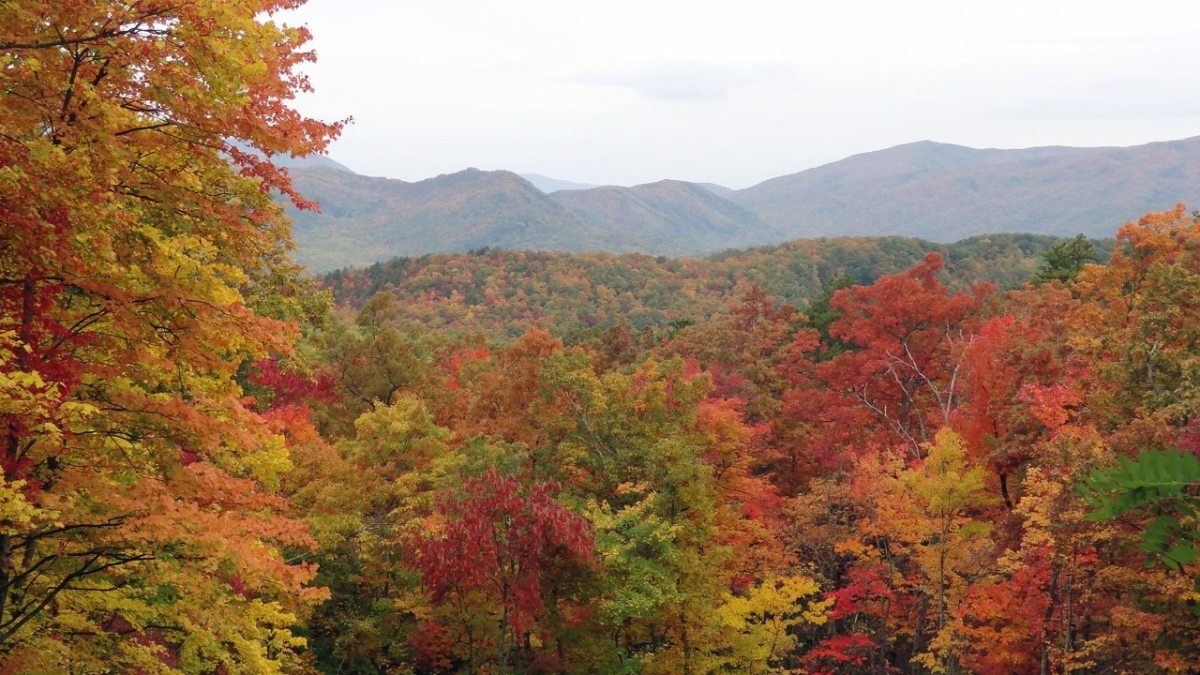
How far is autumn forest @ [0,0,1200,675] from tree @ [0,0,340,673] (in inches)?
1.5

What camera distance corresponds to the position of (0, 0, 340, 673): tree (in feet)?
18.4

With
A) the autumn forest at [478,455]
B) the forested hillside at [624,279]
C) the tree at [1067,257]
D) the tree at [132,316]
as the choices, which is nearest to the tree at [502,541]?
the autumn forest at [478,455]

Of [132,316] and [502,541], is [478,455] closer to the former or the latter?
[502,541]

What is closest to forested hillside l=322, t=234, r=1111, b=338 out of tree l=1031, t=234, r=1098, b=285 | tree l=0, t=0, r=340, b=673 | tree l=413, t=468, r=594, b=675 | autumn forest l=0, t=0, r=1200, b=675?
tree l=1031, t=234, r=1098, b=285

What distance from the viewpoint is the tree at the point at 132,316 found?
561 cm

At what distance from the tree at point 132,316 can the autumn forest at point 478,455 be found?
1.5 inches

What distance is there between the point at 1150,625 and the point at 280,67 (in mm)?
16225

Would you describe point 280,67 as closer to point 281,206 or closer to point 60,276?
point 281,206

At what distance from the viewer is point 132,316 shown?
6.32 m

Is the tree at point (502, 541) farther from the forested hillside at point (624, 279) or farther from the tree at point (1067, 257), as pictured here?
the forested hillside at point (624, 279)

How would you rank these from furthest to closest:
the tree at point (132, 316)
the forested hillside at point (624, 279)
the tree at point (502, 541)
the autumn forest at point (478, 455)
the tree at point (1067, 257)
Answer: the forested hillside at point (624, 279) → the tree at point (1067, 257) → the tree at point (502, 541) → the autumn forest at point (478, 455) → the tree at point (132, 316)

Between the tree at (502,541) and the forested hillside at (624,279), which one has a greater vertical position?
the forested hillside at (624,279)

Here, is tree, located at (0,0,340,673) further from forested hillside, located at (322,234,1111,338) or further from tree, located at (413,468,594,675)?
forested hillside, located at (322,234,1111,338)

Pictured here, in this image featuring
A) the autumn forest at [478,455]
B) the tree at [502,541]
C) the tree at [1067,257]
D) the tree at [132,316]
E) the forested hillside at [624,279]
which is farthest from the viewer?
the forested hillside at [624,279]
